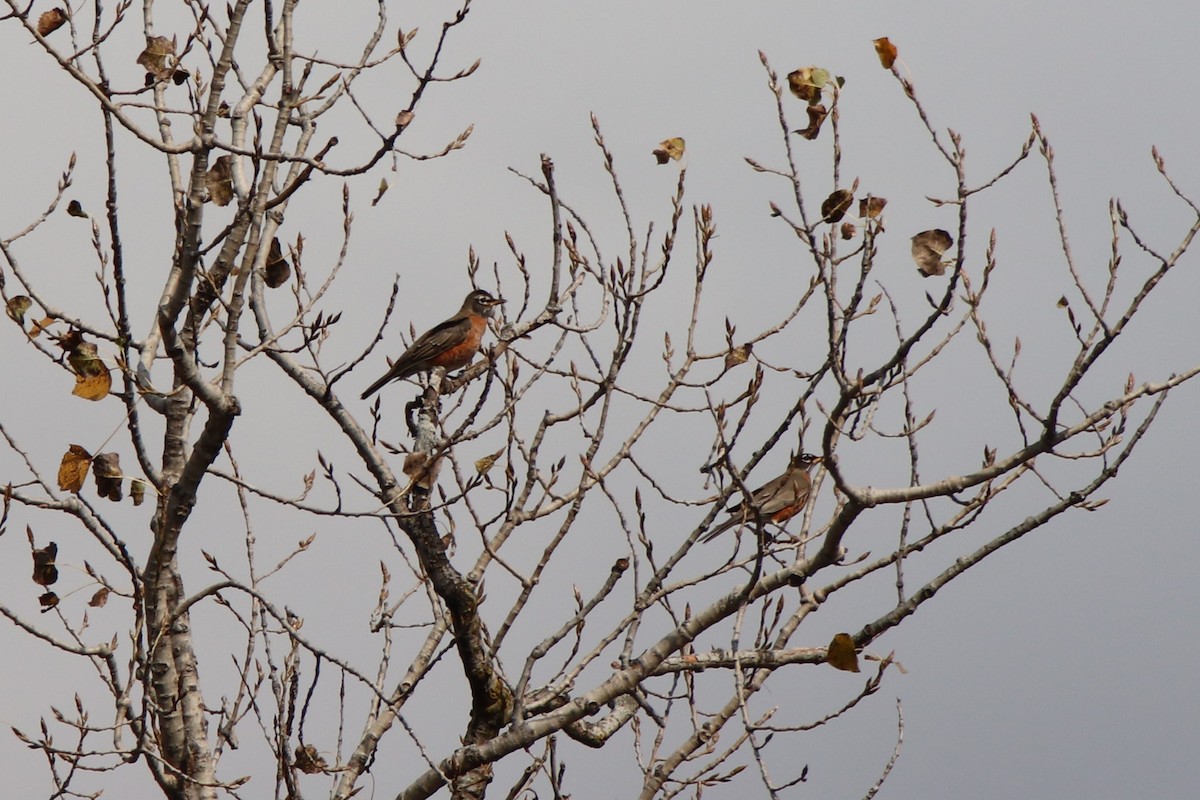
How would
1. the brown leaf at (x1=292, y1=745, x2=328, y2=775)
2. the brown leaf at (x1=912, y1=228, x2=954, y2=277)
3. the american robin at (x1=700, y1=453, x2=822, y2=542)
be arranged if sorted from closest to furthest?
1. the brown leaf at (x1=912, y1=228, x2=954, y2=277)
2. the american robin at (x1=700, y1=453, x2=822, y2=542)
3. the brown leaf at (x1=292, y1=745, x2=328, y2=775)

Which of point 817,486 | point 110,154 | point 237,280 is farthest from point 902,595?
point 110,154

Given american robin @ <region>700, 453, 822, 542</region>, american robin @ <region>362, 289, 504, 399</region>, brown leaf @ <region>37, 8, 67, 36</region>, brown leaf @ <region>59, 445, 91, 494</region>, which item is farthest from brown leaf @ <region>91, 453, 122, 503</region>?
american robin @ <region>362, 289, 504, 399</region>

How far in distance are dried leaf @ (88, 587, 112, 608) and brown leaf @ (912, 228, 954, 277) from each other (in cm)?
458

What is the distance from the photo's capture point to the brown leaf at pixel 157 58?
18.2 ft

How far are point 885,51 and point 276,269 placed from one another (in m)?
3.09

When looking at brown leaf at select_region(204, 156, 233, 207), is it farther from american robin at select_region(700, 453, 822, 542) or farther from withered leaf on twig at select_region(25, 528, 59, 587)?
american robin at select_region(700, 453, 822, 542)

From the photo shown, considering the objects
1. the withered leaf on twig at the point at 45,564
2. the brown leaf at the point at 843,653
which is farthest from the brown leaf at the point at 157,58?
the brown leaf at the point at 843,653

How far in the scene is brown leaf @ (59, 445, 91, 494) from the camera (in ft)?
18.1

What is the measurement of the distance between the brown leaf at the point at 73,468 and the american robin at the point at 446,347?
16.2ft

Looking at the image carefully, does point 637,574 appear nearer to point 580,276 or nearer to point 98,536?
point 580,276

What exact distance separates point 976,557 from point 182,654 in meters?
4.23

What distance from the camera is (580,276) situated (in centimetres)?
715

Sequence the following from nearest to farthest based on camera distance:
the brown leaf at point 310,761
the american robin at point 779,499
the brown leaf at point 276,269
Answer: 1. the american robin at point 779,499
2. the brown leaf at point 276,269
3. the brown leaf at point 310,761

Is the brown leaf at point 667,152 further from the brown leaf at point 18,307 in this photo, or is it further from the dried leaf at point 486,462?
the brown leaf at point 18,307
